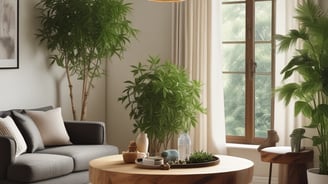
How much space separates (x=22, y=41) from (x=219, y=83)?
7.31 feet

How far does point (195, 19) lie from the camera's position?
22.2 feet

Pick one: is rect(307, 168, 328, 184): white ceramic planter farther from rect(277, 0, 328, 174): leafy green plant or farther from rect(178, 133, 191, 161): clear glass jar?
rect(178, 133, 191, 161): clear glass jar

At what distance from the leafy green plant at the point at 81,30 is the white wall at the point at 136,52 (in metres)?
0.64

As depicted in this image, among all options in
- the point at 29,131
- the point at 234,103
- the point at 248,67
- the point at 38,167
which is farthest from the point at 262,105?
the point at 38,167

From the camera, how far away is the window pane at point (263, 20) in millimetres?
6656

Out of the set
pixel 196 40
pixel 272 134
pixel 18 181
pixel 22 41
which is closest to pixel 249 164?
pixel 272 134

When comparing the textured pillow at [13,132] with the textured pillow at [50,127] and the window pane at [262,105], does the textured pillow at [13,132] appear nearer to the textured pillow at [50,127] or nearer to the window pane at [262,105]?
the textured pillow at [50,127]

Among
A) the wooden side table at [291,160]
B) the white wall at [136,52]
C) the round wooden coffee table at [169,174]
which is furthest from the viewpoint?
the white wall at [136,52]

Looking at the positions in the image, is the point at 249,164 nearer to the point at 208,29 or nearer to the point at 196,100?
the point at 196,100


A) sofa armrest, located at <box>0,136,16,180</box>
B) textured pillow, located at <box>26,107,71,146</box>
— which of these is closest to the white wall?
textured pillow, located at <box>26,107,71,146</box>

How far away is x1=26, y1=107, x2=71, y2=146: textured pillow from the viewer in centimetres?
577


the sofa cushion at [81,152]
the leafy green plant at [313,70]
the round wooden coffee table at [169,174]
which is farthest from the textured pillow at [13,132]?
the leafy green plant at [313,70]

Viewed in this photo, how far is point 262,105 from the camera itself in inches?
265

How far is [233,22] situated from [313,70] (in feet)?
5.51
